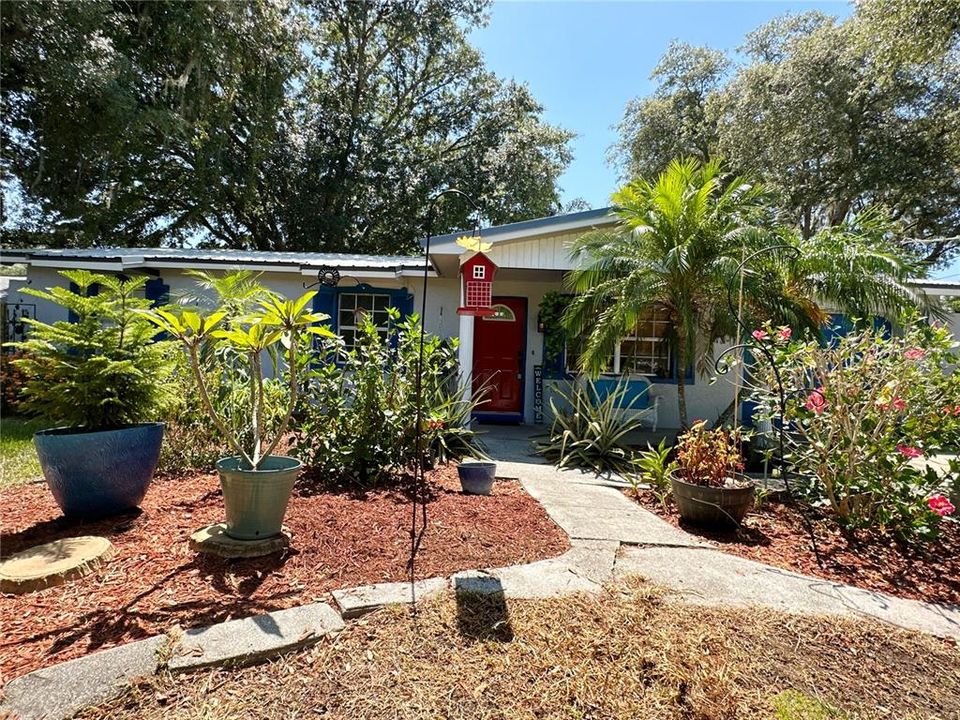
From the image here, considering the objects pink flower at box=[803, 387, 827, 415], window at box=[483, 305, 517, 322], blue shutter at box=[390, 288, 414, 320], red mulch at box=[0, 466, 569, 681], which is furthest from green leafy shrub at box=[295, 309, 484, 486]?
window at box=[483, 305, 517, 322]

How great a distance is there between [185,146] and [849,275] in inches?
673

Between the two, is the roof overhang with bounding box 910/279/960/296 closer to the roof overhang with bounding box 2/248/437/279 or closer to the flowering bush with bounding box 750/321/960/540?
the flowering bush with bounding box 750/321/960/540

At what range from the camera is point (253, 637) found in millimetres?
2227

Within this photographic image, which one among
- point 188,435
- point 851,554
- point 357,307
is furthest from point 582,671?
point 357,307

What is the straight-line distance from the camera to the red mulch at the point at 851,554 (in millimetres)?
3279

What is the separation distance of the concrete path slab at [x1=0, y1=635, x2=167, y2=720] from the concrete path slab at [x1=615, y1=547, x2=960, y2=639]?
246 centimetres

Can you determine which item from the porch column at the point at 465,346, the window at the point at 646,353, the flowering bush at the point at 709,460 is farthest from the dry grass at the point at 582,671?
the window at the point at 646,353

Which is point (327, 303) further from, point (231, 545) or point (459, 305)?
point (231, 545)

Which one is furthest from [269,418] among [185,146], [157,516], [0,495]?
[185,146]

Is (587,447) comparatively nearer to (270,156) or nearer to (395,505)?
(395,505)

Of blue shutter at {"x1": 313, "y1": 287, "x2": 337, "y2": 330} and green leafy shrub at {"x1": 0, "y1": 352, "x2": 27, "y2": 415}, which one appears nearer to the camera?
green leafy shrub at {"x1": 0, "y1": 352, "x2": 27, "y2": 415}

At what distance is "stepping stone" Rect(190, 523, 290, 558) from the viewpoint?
300 cm

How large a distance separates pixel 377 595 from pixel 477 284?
11.2ft

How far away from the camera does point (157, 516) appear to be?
361 centimetres
